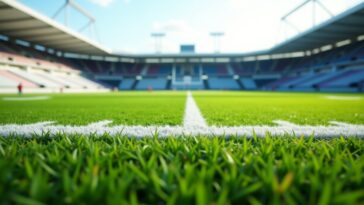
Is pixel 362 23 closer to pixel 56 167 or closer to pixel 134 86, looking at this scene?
pixel 56 167

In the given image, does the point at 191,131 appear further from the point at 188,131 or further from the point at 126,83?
the point at 126,83

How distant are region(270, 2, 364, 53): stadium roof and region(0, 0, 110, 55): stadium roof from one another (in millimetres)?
34731

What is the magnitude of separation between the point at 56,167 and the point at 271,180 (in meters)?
1.02

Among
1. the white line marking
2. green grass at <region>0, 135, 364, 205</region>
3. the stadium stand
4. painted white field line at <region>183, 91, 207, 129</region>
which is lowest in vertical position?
painted white field line at <region>183, 91, 207, 129</region>

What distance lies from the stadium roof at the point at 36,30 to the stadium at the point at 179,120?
0.19 metres

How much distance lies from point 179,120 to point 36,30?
32.2 metres

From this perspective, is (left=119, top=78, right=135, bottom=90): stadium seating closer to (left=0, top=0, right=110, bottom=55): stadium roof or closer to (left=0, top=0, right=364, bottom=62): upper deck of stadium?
(left=0, top=0, right=364, bottom=62): upper deck of stadium

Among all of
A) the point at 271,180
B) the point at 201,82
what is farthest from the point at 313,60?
the point at 271,180

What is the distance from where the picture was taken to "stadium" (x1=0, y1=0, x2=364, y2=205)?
0.80 m

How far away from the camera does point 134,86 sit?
47.8 metres

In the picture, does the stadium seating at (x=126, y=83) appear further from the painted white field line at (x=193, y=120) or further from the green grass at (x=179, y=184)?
the green grass at (x=179, y=184)

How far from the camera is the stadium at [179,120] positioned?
80cm

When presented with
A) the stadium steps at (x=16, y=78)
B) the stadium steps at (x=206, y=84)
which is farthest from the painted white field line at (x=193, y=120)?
the stadium steps at (x=206, y=84)

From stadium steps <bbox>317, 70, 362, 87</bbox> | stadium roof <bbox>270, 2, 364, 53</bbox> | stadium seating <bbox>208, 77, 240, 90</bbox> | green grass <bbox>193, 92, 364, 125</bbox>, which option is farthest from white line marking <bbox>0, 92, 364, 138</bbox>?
stadium seating <bbox>208, 77, 240, 90</bbox>
